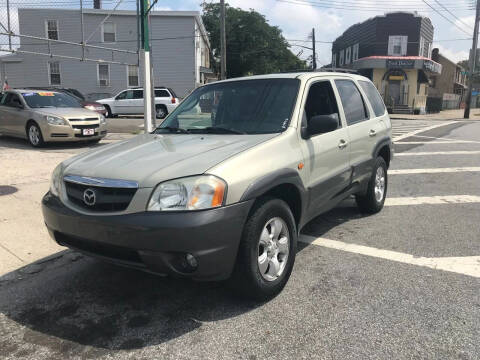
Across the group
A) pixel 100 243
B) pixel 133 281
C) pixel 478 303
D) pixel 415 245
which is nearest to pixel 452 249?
pixel 415 245

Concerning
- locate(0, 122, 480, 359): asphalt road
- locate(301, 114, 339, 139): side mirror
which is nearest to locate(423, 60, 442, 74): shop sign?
locate(0, 122, 480, 359): asphalt road

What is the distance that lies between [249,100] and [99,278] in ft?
7.08

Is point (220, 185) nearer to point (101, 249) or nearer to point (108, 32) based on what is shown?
point (101, 249)

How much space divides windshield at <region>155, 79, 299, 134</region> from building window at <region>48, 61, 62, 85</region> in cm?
2833

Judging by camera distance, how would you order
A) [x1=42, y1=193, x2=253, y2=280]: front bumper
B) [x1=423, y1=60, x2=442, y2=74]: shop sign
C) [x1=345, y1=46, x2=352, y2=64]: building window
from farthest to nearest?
1. [x1=345, y1=46, x2=352, y2=64]: building window
2. [x1=423, y1=60, x2=442, y2=74]: shop sign
3. [x1=42, y1=193, x2=253, y2=280]: front bumper

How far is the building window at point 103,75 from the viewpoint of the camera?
2933cm

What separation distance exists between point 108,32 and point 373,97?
2671 centimetres

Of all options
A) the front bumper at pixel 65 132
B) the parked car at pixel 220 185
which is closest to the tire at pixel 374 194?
the parked car at pixel 220 185

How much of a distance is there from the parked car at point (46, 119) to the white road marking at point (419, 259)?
785 centimetres

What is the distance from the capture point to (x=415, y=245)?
14.8ft

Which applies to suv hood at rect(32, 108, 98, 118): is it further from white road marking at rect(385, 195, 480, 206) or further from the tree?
the tree

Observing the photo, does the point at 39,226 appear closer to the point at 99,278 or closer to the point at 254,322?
the point at 99,278

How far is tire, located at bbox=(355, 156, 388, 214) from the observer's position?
17.7 feet

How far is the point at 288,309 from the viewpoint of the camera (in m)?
3.18
